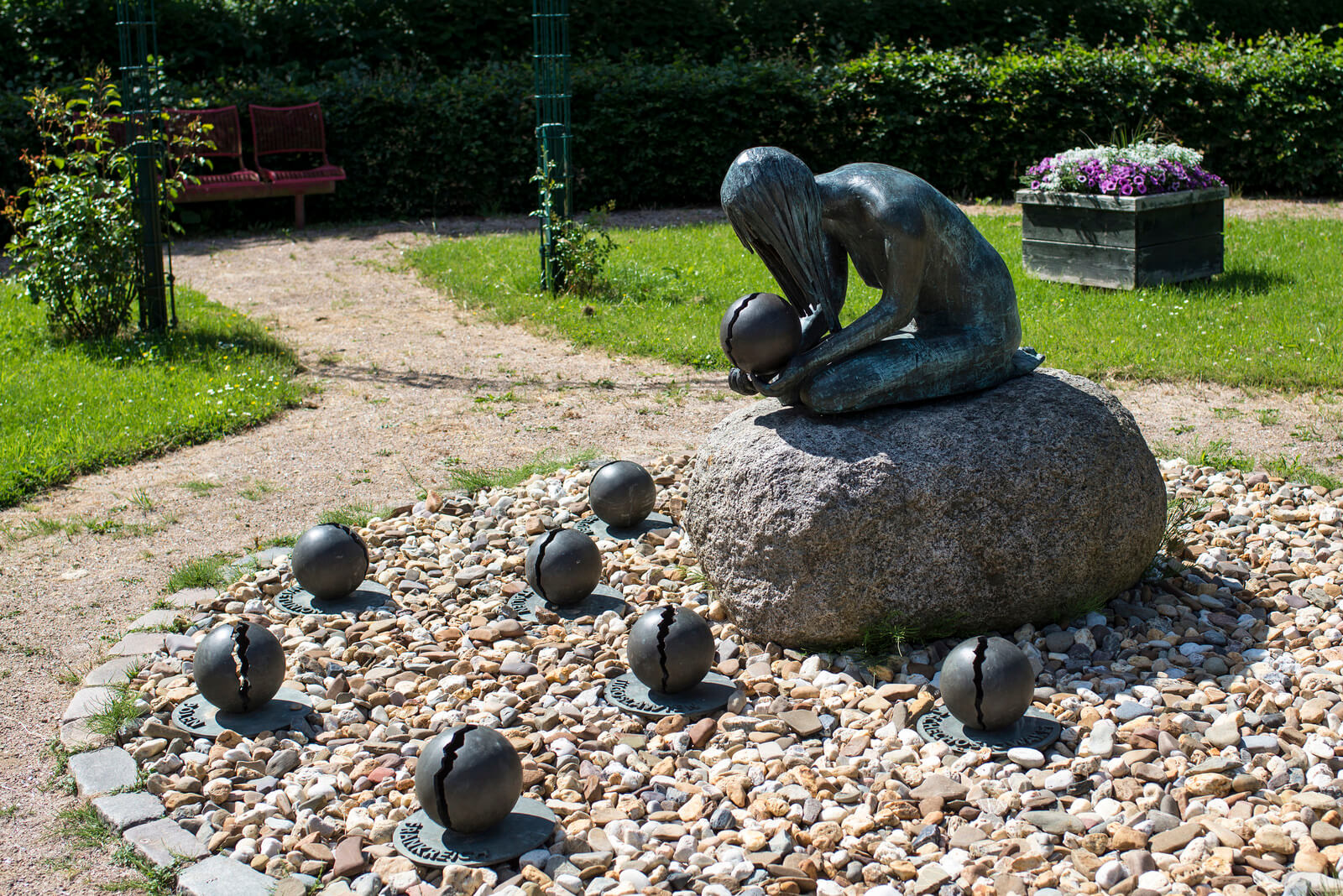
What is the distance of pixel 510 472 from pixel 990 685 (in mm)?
3498

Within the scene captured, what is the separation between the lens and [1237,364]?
7.96 metres

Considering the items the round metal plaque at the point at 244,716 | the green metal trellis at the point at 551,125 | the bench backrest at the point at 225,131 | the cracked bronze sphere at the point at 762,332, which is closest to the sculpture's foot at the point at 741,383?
→ the cracked bronze sphere at the point at 762,332

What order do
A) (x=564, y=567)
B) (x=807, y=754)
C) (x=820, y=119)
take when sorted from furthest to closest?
(x=820, y=119)
(x=564, y=567)
(x=807, y=754)

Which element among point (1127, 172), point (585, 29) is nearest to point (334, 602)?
point (1127, 172)

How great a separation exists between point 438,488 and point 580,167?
9557 mm

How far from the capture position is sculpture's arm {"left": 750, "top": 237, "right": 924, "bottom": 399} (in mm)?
4398

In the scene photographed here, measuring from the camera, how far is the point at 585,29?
18.3m

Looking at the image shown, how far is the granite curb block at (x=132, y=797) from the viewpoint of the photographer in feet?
11.0

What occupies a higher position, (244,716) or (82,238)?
(82,238)

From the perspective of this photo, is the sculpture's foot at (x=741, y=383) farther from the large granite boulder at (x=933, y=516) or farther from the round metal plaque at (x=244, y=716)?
the round metal plaque at (x=244, y=716)

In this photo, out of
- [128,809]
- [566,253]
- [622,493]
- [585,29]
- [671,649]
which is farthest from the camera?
[585,29]

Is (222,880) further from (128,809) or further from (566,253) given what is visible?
(566,253)

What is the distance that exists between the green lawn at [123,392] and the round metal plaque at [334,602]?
227 cm

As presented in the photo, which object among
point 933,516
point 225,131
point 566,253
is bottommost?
point 933,516
